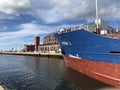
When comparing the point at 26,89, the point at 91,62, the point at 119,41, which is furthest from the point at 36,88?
the point at 119,41

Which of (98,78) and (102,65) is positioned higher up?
(102,65)

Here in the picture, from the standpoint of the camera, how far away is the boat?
1496cm

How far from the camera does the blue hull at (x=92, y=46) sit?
1498cm

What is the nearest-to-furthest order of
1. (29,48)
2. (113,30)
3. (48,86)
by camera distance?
(48,86) → (113,30) → (29,48)

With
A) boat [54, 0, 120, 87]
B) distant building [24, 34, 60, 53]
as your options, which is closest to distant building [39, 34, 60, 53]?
distant building [24, 34, 60, 53]

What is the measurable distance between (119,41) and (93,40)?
9.16ft

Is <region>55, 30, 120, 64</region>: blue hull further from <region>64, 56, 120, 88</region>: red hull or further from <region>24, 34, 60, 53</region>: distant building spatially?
<region>24, 34, 60, 53</region>: distant building

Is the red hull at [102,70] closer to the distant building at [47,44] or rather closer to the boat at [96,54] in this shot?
the boat at [96,54]

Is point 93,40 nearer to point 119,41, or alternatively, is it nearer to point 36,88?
point 119,41

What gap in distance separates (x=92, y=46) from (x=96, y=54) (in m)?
0.79

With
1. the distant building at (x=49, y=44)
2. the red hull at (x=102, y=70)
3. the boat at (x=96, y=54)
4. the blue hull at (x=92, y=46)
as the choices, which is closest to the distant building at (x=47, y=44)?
the distant building at (x=49, y=44)

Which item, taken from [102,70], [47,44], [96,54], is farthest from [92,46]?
[47,44]

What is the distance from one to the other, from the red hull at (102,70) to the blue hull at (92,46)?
1.34ft

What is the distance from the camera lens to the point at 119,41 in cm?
1445
